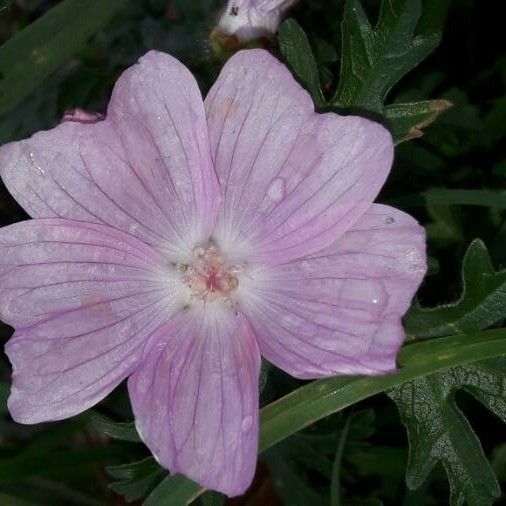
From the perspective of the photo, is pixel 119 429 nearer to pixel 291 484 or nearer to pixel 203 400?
pixel 203 400

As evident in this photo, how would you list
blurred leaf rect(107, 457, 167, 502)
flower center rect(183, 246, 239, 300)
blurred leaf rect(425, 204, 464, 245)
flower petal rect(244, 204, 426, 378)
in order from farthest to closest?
blurred leaf rect(425, 204, 464, 245) → blurred leaf rect(107, 457, 167, 502) → flower center rect(183, 246, 239, 300) → flower petal rect(244, 204, 426, 378)

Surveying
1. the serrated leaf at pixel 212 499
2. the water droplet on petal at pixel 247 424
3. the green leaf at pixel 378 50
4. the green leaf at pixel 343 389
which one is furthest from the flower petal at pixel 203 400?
the green leaf at pixel 378 50

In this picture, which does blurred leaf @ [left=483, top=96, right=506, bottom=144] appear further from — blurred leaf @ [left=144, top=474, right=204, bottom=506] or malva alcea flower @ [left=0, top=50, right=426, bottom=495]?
blurred leaf @ [left=144, top=474, right=204, bottom=506]

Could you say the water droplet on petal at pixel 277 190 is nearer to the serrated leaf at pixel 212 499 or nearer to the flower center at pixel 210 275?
the flower center at pixel 210 275

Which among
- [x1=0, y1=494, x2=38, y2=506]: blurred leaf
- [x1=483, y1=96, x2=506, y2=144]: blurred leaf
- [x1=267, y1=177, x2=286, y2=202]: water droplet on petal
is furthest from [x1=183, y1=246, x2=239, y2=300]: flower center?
[x1=483, y1=96, x2=506, y2=144]: blurred leaf

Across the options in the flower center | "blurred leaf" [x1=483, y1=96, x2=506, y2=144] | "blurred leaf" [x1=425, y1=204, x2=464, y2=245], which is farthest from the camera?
"blurred leaf" [x1=483, y1=96, x2=506, y2=144]

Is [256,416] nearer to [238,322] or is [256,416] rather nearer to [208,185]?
[238,322]

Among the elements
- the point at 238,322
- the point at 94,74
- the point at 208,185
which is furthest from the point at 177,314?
the point at 94,74
